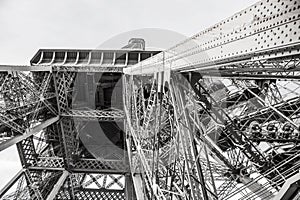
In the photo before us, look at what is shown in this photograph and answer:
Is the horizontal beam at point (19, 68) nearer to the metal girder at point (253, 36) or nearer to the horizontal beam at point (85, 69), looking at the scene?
the horizontal beam at point (85, 69)

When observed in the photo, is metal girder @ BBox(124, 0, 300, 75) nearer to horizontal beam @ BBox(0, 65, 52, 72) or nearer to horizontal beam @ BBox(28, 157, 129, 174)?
horizontal beam @ BBox(0, 65, 52, 72)

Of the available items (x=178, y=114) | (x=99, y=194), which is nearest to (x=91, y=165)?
(x=99, y=194)

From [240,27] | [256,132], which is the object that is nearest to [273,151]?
[256,132]

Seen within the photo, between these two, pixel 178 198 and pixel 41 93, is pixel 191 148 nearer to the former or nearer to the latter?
pixel 178 198

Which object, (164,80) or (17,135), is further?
(17,135)

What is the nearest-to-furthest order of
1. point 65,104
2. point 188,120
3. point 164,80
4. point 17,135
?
point 188,120 < point 164,80 < point 17,135 < point 65,104

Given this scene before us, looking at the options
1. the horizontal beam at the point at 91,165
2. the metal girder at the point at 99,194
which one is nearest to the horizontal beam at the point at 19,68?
the horizontal beam at the point at 91,165

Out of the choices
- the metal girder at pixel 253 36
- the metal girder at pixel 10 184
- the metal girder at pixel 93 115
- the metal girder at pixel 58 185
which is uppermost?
the metal girder at pixel 253 36

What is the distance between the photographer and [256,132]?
679cm

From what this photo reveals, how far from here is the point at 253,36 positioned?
2156 millimetres

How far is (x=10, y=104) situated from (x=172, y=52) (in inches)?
257

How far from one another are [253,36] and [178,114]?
6.62 ft

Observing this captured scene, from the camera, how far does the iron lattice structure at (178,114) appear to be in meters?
2.52

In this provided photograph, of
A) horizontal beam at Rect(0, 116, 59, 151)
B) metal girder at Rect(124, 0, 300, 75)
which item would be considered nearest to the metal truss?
horizontal beam at Rect(0, 116, 59, 151)
